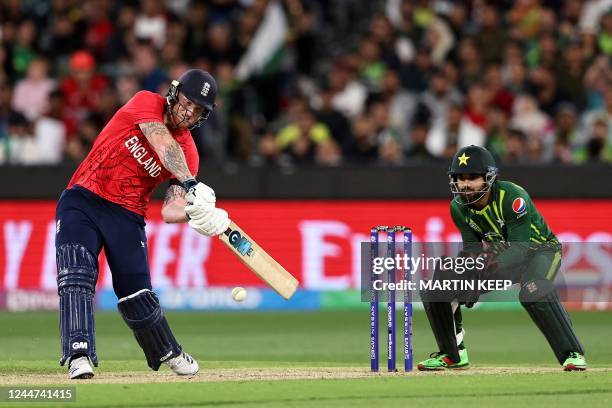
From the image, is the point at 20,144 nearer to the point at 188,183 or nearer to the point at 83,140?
the point at 83,140

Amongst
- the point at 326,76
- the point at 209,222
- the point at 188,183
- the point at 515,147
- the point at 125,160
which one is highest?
the point at 326,76

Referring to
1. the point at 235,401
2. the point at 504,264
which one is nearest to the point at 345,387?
the point at 235,401

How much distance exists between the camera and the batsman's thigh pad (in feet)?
31.0

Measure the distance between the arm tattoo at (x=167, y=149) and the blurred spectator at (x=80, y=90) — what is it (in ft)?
28.3

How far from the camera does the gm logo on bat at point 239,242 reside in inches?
379

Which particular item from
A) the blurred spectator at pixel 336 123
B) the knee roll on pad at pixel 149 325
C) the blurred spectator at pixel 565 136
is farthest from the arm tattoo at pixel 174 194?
the blurred spectator at pixel 565 136

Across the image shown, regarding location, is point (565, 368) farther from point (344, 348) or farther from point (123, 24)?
point (123, 24)

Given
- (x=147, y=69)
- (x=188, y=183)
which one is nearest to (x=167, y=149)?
(x=188, y=183)

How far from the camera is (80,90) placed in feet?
60.4

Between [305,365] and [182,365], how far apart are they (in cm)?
147

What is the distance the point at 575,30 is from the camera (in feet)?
62.5

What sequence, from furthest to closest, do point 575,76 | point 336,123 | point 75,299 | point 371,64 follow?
point 371,64 → point 575,76 → point 336,123 → point 75,299

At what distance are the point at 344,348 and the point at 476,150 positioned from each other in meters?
3.78

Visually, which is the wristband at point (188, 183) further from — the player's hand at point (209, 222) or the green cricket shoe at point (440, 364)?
the green cricket shoe at point (440, 364)
